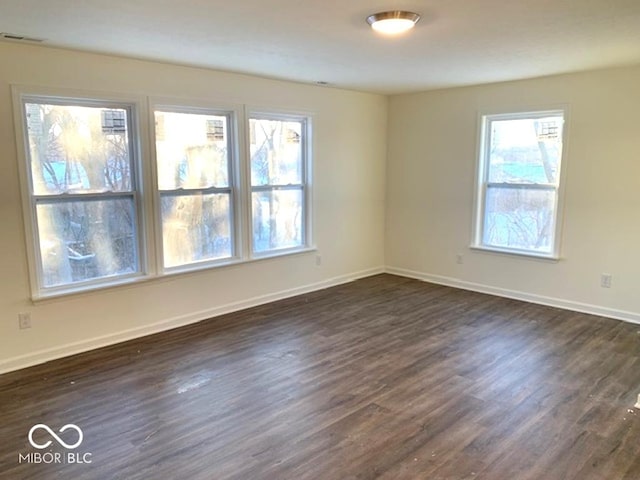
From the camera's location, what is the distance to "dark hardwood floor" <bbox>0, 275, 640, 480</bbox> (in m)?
2.42

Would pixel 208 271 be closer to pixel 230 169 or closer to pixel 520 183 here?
pixel 230 169

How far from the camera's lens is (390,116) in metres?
6.32

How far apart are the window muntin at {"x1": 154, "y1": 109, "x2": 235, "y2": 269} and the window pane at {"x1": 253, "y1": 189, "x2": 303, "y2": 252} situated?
37cm

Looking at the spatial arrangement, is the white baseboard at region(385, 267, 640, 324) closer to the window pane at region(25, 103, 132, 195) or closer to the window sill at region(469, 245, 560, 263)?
the window sill at region(469, 245, 560, 263)

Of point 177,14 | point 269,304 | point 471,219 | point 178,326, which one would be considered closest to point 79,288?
point 178,326

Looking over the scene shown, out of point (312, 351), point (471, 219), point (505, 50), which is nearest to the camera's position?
point (505, 50)

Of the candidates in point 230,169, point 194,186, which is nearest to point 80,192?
point 194,186

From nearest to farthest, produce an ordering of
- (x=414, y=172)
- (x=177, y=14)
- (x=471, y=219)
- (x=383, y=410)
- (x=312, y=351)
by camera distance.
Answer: (x=177, y=14), (x=383, y=410), (x=312, y=351), (x=471, y=219), (x=414, y=172)

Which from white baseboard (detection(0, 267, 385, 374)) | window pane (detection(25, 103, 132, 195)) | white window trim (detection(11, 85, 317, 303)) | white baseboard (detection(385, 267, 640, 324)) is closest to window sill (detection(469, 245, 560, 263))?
white baseboard (detection(385, 267, 640, 324))

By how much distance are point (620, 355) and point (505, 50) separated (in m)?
2.61

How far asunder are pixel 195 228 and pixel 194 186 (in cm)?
42

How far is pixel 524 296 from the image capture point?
5266 millimetres

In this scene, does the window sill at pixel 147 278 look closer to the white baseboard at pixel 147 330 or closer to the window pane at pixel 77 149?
the white baseboard at pixel 147 330

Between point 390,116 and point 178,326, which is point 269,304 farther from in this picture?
point 390,116
